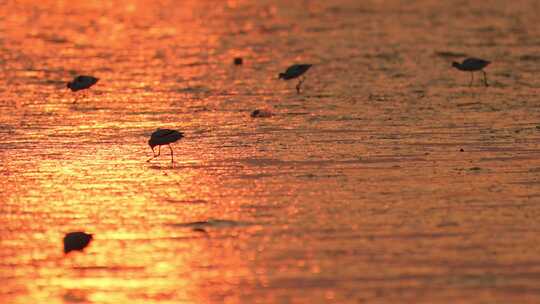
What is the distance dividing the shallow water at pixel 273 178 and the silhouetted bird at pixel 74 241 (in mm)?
109

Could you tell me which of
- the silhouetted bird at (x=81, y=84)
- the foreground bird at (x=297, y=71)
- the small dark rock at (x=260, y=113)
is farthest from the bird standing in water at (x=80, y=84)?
the small dark rock at (x=260, y=113)

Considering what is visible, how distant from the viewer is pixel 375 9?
4522 cm

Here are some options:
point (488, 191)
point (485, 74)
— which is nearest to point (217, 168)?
point (488, 191)

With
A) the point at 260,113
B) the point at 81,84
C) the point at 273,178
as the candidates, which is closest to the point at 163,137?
the point at 273,178

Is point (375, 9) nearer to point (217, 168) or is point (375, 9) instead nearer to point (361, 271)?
point (217, 168)

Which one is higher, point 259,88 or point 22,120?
point 259,88

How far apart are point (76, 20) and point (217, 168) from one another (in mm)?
27952

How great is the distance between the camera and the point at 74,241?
479 inches

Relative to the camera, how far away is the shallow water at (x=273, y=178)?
1123 cm

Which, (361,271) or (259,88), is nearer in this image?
(361,271)

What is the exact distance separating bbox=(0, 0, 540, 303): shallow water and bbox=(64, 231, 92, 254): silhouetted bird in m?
0.11

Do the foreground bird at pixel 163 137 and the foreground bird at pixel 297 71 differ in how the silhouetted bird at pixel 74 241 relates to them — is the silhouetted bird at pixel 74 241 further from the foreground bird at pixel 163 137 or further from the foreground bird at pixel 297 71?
the foreground bird at pixel 297 71

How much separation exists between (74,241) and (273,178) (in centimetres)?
387

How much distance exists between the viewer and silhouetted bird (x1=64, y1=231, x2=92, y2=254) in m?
12.1
